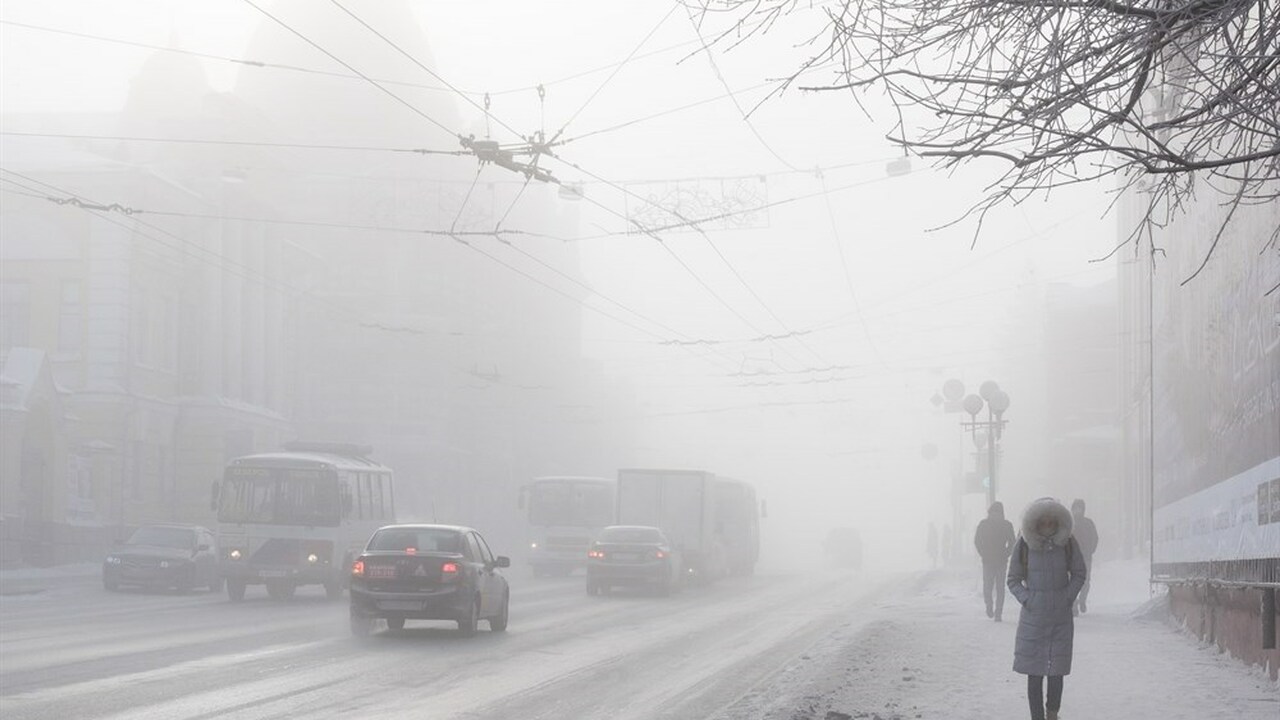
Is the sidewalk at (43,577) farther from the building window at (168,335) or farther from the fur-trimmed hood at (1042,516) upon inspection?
the fur-trimmed hood at (1042,516)

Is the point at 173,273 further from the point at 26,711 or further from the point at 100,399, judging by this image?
the point at 26,711

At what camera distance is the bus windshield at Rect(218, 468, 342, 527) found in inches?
1323

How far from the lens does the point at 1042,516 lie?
11773 millimetres

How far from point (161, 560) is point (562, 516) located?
65.3 ft

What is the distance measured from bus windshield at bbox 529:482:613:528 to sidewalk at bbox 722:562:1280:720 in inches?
1131

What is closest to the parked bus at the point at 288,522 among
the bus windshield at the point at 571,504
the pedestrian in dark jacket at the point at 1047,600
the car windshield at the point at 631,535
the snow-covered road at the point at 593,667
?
the snow-covered road at the point at 593,667

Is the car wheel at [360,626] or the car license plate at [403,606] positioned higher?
the car license plate at [403,606]

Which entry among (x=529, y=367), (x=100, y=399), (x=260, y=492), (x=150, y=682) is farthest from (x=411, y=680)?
(x=529, y=367)

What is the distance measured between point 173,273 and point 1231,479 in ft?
151

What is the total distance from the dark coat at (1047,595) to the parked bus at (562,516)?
4126cm

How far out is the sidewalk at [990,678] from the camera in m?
13.3

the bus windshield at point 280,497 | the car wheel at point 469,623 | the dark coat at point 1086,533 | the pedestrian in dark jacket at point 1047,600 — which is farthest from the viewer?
the bus windshield at point 280,497

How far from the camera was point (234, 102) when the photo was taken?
63500 millimetres

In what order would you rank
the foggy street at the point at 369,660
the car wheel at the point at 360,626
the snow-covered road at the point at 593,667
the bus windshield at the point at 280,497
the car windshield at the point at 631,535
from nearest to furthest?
the snow-covered road at the point at 593,667
the foggy street at the point at 369,660
the car wheel at the point at 360,626
the bus windshield at the point at 280,497
the car windshield at the point at 631,535
